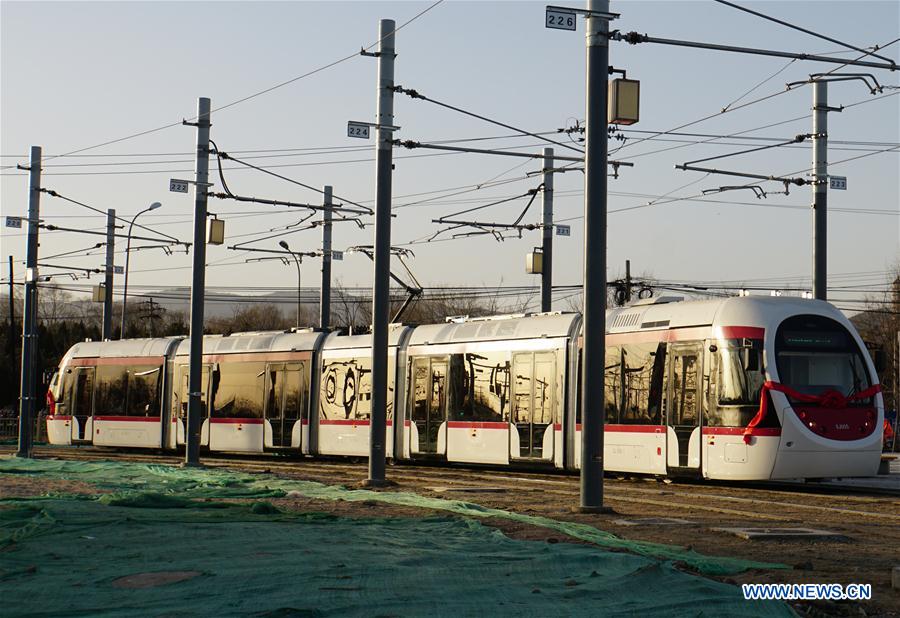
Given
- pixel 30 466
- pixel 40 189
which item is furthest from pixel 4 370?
pixel 30 466

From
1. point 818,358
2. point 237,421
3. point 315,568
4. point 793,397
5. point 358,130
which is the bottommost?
point 315,568

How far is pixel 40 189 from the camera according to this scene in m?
34.4

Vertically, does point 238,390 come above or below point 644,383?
below

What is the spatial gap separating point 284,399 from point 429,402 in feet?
19.2

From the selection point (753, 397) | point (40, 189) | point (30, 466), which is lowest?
point (30, 466)

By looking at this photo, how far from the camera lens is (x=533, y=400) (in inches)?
1022

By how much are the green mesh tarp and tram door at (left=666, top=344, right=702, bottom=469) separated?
7.17 meters

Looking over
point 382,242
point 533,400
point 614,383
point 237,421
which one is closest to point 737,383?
point 614,383

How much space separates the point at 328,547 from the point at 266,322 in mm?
137054

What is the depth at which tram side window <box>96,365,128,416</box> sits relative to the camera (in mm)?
38906

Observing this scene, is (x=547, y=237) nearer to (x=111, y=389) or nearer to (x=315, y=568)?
(x=111, y=389)

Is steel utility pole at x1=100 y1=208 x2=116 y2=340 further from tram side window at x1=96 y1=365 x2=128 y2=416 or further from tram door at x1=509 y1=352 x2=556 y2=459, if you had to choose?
tram door at x1=509 y1=352 x2=556 y2=459

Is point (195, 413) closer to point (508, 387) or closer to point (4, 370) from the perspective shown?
point (508, 387)

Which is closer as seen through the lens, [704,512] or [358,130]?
[704,512]
